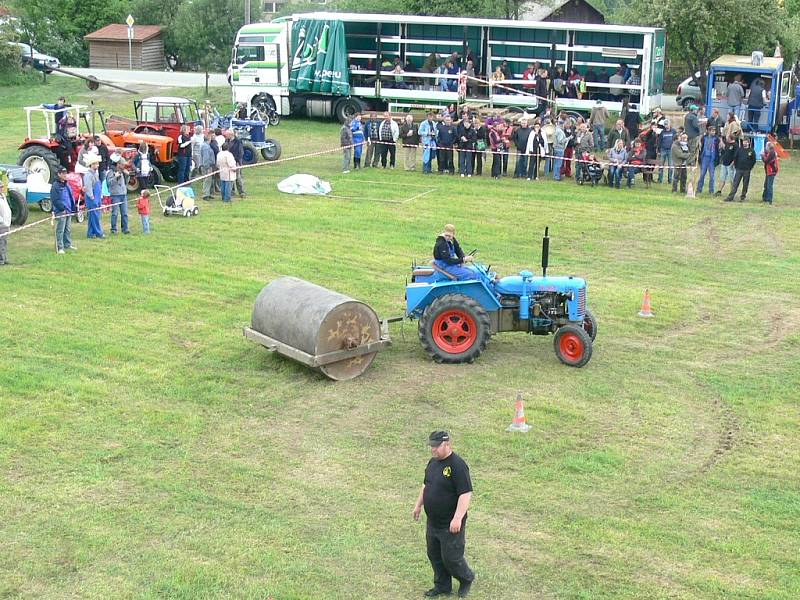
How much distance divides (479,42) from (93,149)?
17.8m

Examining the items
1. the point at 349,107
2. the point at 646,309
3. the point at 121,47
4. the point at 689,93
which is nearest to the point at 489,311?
the point at 646,309

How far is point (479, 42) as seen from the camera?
37469 millimetres

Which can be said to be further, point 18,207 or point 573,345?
point 18,207

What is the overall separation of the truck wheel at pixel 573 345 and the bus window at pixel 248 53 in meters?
25.1

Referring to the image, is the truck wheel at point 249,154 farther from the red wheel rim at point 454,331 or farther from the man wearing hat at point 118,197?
the red wheel rim at point 454,331

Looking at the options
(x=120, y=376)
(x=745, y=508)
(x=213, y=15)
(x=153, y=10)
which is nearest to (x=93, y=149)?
(x=120, y=376)

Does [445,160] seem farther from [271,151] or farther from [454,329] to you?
[454,329]

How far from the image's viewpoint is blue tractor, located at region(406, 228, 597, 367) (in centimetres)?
1466

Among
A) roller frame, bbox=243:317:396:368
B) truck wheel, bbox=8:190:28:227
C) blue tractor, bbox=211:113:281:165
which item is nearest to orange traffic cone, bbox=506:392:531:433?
roller frame, bbox=243:317:396:368

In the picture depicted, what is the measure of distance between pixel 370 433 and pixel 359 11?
3884 centimetres

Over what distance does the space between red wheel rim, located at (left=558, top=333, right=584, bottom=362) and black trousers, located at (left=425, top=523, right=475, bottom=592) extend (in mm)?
5885

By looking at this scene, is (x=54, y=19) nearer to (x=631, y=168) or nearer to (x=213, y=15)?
(x=213, y=15)

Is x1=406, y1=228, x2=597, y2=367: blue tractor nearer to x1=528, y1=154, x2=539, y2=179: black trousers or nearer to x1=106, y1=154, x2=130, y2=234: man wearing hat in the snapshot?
x1=106, y1=154, x2=130, y2=234: man wearing hat

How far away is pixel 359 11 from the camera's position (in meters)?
48.8
